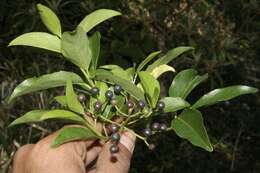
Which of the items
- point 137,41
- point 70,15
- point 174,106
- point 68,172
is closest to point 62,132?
point 68,172

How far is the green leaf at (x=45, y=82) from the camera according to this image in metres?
1.21

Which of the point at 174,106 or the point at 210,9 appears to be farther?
the point at 210,9

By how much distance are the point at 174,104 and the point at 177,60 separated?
5.21 feet

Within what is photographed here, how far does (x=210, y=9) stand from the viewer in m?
3.04

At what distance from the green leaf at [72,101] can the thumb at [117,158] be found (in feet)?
0.49

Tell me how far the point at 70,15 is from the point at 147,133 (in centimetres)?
188

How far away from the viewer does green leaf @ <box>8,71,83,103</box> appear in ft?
3.97

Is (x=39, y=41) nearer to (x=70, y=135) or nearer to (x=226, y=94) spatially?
(x=70, y=135)

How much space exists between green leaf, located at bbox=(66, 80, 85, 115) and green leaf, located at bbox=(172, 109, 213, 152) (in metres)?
0.20

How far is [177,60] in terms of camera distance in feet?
9.12

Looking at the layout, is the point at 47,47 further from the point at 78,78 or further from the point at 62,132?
the point at 62,132

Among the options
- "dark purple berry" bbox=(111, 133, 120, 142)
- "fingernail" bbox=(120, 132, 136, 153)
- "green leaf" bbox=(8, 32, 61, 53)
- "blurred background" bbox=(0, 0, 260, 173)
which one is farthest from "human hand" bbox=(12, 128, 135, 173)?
"blurred background" bbox=(0, 0, 260, 173)

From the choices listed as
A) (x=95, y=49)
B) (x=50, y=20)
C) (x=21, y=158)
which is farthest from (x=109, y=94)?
(x=21, y=158)

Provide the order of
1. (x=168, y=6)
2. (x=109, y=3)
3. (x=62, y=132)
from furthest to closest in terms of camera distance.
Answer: (x=168, y=6)
(x=109, y=3)
(x=62, y=132)
